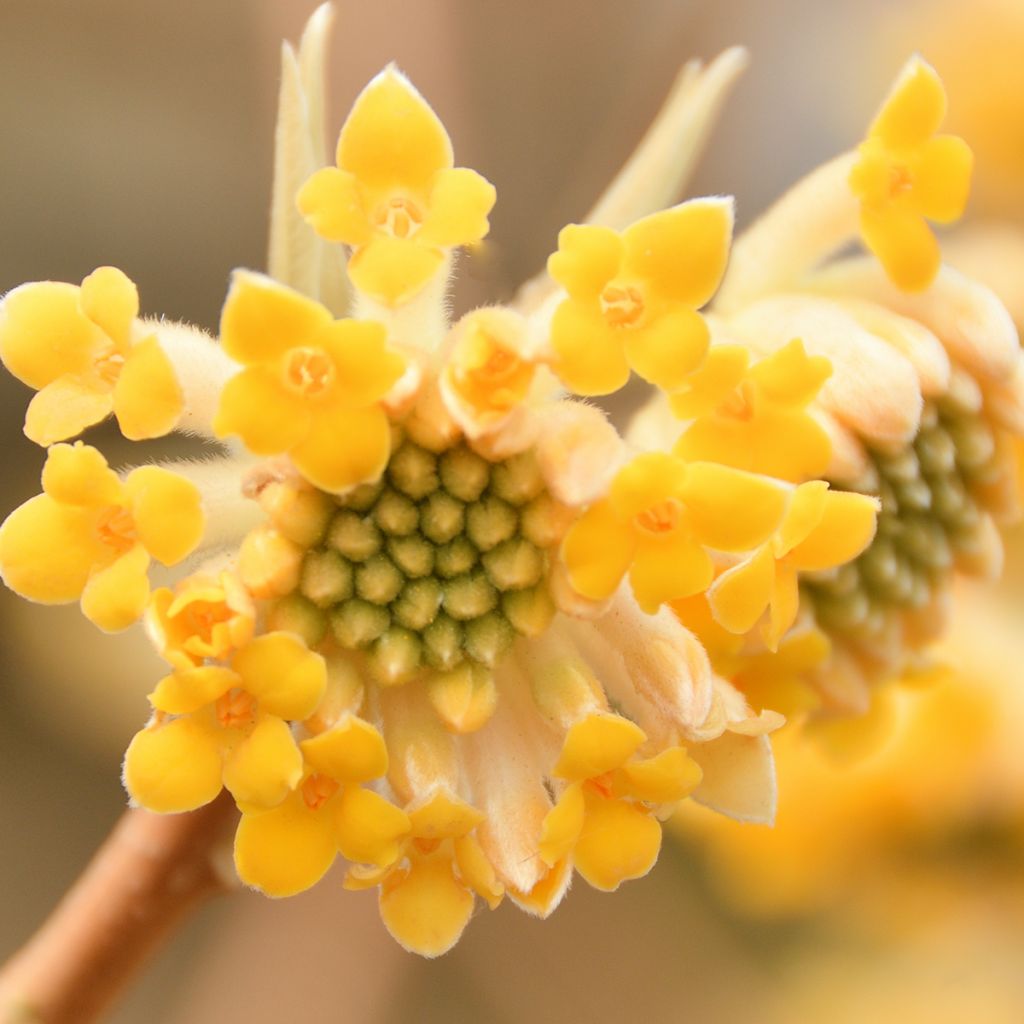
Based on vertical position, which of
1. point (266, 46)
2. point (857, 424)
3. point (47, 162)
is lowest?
point (47, 162)

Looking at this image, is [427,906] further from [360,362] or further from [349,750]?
[360,362]

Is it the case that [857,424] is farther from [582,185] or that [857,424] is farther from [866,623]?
[582,185]

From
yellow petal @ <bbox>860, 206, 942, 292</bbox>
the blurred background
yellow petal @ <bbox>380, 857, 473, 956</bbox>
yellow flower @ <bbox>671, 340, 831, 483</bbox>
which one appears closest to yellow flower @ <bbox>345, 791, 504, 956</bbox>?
yellow petal @ <bbox>380, 857, 473, 956</bbox>

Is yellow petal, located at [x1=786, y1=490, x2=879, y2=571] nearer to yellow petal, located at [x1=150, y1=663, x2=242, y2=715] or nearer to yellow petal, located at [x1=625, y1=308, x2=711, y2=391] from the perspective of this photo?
yellow petal, located at [x1=625, y1=308, x2=711, y2=391]

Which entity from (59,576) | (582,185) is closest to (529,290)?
(59,576)

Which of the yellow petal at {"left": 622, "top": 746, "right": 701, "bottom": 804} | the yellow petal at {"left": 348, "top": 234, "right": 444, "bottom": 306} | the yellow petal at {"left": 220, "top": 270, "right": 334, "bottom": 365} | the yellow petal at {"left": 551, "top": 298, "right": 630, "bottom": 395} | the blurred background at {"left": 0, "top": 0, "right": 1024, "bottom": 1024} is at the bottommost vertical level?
the blurred background at {"left": 0, "top": 0, "right": 1024, "bottom": 1024}

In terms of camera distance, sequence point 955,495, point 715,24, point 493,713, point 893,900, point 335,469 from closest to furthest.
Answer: point 335,469, point 493,713, point 955,495, point 893,900, point 715,24

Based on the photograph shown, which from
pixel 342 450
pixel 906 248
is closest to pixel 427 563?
pixel 342 450
